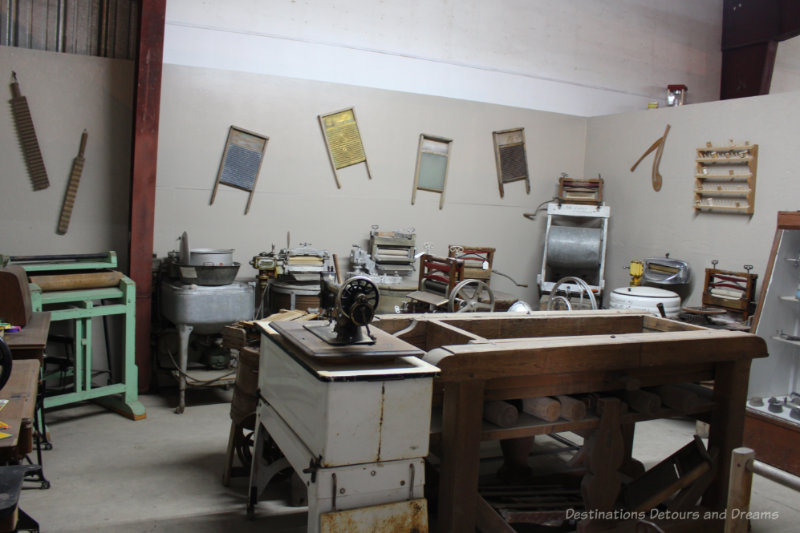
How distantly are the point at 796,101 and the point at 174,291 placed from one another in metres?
4.81

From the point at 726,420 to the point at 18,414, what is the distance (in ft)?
9.55

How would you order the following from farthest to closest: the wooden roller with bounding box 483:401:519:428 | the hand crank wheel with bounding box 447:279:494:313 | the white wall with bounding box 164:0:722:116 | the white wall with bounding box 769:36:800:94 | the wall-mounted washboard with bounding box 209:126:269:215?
1. the white wall with bounding box 769:36:800:94
2. the white wall with bounding box 164:0:722:116
3. the wall-mounted washboard with bounding box 209:126:269:215
4. the hand crank wheel with bounding box 447:279:494:313
5. the wooden roller with bounding box 483:401:519:428

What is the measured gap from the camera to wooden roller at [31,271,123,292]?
154 inches

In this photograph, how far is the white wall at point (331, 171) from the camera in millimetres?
5051

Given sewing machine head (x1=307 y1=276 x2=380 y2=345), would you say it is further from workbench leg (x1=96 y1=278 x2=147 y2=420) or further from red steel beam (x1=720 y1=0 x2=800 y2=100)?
red steel beam (x1=720 y1=0 x2=800 y2=100)

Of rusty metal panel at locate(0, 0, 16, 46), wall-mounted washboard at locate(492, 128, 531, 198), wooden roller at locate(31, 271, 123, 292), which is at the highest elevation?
rusty metal panel at locate(0, 0, 16, 46)

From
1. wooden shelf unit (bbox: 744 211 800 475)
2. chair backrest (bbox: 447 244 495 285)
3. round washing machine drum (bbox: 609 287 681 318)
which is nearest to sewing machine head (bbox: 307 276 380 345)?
wooden shelf unit (bbox: 744 211 800 475)

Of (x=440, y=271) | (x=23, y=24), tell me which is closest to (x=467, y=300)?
(x=440, y=271)

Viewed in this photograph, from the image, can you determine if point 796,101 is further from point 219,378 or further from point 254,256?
point 219,378

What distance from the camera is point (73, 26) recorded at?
183 inches

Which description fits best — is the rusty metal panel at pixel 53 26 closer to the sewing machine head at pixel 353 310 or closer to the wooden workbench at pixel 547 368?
the wooden workbench at pixel 547 368

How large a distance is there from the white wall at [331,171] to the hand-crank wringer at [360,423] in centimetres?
322

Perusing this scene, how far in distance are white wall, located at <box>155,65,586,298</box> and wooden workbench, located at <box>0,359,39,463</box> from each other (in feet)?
9.32

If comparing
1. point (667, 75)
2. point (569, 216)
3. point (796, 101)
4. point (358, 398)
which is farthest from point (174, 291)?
point (667, 75)
